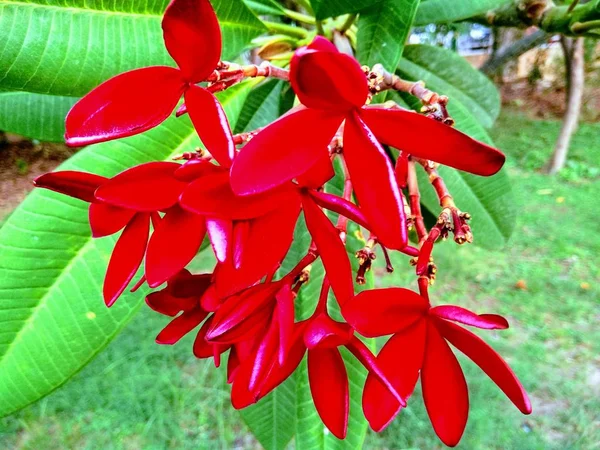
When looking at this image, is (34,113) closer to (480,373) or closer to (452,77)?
Result: (452,77)

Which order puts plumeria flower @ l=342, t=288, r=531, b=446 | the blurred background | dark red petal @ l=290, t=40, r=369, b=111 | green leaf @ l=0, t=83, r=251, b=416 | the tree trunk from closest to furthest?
dark red petal @ l=290, t=40, r=369, b=111 → plumeria flower @ l=342, t=288, r=531, b=446 → green leaf @ l=0, t=83, r=251, b=416 → the blurred background → the tree trunk

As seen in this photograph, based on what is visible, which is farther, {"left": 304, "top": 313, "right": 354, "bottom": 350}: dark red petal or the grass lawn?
the grass lawn

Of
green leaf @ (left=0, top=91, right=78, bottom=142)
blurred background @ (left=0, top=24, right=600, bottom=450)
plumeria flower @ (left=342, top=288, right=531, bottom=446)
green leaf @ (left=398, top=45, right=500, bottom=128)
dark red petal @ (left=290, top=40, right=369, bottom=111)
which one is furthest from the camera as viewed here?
blurred background @ (left=0, top=24, right=600, bottom=450)

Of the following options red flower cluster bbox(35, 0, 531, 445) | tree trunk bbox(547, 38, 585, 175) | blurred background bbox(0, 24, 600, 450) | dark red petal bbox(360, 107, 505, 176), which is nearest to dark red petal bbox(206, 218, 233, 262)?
red flower cluster bbox(35, 0, 531, 445)

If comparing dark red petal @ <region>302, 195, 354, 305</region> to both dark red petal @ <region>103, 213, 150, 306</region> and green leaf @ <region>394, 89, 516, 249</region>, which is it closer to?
dark red petal @ <region>103, 213, 150, 306</region>

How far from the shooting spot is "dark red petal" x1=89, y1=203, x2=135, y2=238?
389 mm

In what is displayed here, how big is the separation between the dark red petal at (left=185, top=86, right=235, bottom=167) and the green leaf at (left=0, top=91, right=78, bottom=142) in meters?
0.49

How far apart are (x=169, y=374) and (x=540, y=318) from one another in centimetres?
168

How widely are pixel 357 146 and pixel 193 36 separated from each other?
11 centimetres

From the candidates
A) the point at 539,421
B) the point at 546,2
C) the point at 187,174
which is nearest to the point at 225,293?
the point at 187,174

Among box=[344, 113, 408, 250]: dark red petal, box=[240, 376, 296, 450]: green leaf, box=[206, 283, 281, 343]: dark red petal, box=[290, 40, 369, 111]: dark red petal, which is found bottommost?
box=[240, 376, 296, 450]: green leaf

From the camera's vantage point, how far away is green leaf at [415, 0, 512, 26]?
2.60 feet

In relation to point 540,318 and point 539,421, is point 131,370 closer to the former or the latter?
point 539,421

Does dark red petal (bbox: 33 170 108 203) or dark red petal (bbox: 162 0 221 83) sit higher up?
dark red petal (bbox: 162 0 221 83)
